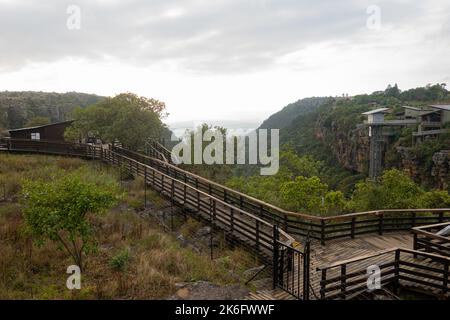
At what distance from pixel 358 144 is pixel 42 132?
69491 millimetres

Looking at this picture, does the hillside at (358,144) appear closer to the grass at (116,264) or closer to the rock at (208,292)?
the grass at (116,264)

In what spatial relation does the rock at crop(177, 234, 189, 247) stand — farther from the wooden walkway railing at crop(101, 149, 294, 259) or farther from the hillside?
the hillside

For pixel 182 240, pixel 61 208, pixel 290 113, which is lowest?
pixel 182 240

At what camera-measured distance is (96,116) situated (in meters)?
26.3

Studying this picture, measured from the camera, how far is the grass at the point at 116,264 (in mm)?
8078

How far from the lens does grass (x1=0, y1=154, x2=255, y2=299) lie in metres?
8.08

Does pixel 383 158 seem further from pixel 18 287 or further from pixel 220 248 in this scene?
pixel 18 287

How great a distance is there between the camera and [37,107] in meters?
80.7

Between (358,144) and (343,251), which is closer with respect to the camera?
(343,251)

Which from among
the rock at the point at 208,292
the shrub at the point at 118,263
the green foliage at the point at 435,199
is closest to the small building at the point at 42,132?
the shrub at the point at 118,263

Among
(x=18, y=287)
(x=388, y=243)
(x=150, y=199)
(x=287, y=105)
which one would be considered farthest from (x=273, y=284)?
(x=287, y=105)

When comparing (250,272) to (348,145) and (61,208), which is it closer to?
(61,208)

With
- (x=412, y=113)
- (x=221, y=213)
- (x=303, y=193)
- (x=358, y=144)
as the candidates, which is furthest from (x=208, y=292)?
(x=358, y=144)
